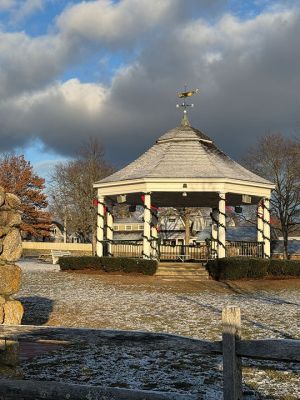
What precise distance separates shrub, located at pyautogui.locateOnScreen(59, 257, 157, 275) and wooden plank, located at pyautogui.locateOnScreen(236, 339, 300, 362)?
1828 cm

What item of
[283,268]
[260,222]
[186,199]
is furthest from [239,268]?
[186,199]

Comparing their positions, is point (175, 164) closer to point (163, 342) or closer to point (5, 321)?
point (5, 321)

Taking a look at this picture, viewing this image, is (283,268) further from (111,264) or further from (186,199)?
(186,199)

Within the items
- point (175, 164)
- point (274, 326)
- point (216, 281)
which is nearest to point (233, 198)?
point (175, 164)

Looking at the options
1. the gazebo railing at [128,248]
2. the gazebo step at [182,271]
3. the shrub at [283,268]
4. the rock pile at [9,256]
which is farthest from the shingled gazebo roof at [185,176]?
the rock pile at [9,256]

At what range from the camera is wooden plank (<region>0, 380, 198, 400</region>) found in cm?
359

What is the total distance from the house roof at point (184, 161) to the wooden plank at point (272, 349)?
2006cm

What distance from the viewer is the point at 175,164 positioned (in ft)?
82.9

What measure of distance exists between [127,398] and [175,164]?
21.9 meters

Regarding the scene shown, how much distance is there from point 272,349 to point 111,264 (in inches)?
764

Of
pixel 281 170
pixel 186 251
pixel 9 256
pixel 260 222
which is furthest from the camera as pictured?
pixel 281 170

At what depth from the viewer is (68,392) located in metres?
3.82

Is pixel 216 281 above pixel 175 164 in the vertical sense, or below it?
below

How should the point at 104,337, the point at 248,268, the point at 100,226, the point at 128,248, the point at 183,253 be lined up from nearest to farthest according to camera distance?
the point at 104,337 → the point at 248,268 → the point at 100,226 → the point at 128,248 → the point at 183,253
